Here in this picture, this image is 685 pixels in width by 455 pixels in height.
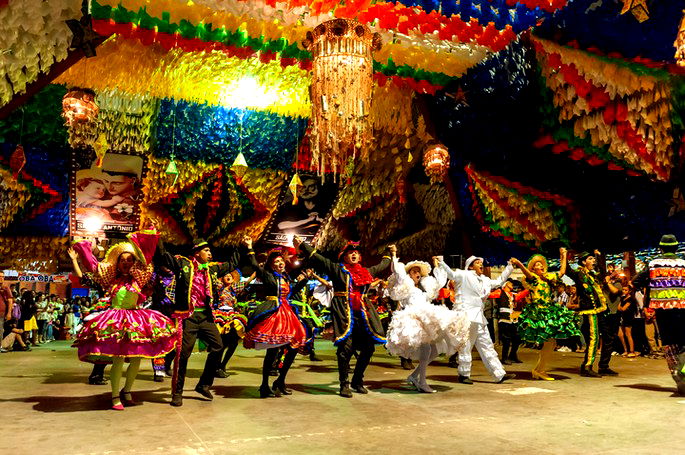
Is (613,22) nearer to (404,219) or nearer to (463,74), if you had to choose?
(463,74)

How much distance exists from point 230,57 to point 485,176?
5637 mm

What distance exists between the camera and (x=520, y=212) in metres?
12.0

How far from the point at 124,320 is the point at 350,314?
2.34 meters

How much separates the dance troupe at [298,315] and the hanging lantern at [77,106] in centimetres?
359

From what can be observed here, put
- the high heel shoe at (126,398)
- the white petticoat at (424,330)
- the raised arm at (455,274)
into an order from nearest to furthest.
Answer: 1. the high heel shoe at (126,398)
2. the white petticoat at (424,330)
3. the raised arm at (455,274)

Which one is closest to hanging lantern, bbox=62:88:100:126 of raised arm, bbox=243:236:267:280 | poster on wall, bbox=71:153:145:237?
poster on wall, bbox=71:153:145:237

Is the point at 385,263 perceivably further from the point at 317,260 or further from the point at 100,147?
the point at 100,147

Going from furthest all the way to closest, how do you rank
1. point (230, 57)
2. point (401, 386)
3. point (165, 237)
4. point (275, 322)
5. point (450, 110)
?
point (165, 237), point (450, 110), point (230, 57), point (401, 386), point (275, 322)

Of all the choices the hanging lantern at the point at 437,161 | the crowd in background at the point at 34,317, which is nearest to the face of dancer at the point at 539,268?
the hanging lantern at the point at 437,161

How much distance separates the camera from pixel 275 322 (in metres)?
6.56

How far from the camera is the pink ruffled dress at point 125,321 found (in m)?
5.45

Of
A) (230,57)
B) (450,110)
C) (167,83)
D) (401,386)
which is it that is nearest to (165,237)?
→ (167,83)

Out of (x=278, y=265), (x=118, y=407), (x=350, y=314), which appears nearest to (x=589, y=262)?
(x=350, y=314)

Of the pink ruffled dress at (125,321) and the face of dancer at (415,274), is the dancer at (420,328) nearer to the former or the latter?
the face of dancer at (415,274)
